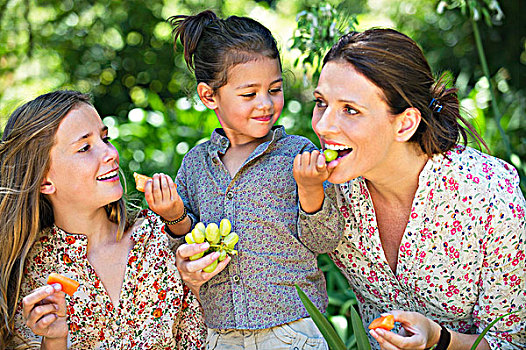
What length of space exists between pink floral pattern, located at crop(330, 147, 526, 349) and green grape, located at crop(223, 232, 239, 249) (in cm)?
56

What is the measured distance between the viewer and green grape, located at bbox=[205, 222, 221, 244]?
227 cm

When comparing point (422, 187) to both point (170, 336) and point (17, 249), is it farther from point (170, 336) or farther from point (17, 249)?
point (17, 249)

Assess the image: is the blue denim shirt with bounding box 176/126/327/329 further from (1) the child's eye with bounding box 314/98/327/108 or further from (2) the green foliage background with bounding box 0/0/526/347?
(2) the green foliage background with bounding box 0/0/526/347

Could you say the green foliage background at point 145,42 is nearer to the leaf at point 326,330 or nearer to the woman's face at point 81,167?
the woman's face at point 81,167

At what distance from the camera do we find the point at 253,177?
2.45 m

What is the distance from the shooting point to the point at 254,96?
7.91ft

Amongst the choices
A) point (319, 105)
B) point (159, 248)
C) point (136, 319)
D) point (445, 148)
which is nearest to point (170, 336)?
point (136, 319)

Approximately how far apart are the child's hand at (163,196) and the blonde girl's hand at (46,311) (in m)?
0.47

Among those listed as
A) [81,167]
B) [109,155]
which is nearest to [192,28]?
[109,155]

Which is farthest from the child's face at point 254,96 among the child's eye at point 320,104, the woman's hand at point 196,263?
the woman's hand at point 196,263

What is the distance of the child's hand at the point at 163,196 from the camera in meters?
2.34

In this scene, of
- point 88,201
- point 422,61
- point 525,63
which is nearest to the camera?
point 422,61

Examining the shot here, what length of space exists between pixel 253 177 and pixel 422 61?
0.79m

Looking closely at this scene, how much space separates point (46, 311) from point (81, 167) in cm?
57
